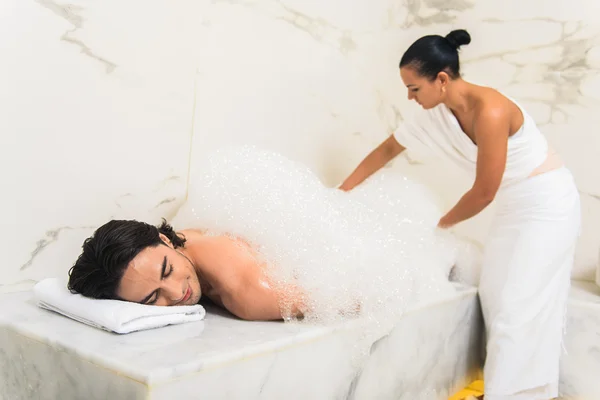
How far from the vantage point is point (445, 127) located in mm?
1974

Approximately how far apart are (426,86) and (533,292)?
0.73 m

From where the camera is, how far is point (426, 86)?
1.88 m

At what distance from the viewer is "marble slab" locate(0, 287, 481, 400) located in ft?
3.36

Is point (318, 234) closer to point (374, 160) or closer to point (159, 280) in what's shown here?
point (159, 280)

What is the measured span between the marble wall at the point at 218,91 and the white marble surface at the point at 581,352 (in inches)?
16.0

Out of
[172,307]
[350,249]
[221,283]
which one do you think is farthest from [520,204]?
[172,307]

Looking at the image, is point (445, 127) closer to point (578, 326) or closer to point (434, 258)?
point (434, 258)

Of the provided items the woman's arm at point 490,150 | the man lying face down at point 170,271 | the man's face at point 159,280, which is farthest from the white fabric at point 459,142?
the man's face at point 159,280

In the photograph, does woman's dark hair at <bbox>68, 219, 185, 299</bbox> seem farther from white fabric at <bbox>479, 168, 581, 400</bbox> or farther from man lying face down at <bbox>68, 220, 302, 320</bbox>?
white fabric at <bbox>479, 168, 581, 400</bbox>

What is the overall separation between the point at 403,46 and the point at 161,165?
56.6 inches

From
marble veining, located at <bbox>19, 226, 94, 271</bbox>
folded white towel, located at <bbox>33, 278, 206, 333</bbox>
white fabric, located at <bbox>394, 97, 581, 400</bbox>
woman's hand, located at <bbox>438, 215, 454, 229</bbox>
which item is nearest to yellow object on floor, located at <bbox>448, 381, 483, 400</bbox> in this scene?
white fabric, located at <bbox>394, 97, 581, 400</bbox>

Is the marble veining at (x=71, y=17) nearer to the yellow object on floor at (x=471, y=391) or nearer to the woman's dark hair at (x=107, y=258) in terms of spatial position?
the woman's dark hair at (x=107, y=258)

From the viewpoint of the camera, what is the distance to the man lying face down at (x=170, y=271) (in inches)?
49.9

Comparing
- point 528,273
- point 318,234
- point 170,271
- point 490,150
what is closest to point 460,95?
point 490,150
